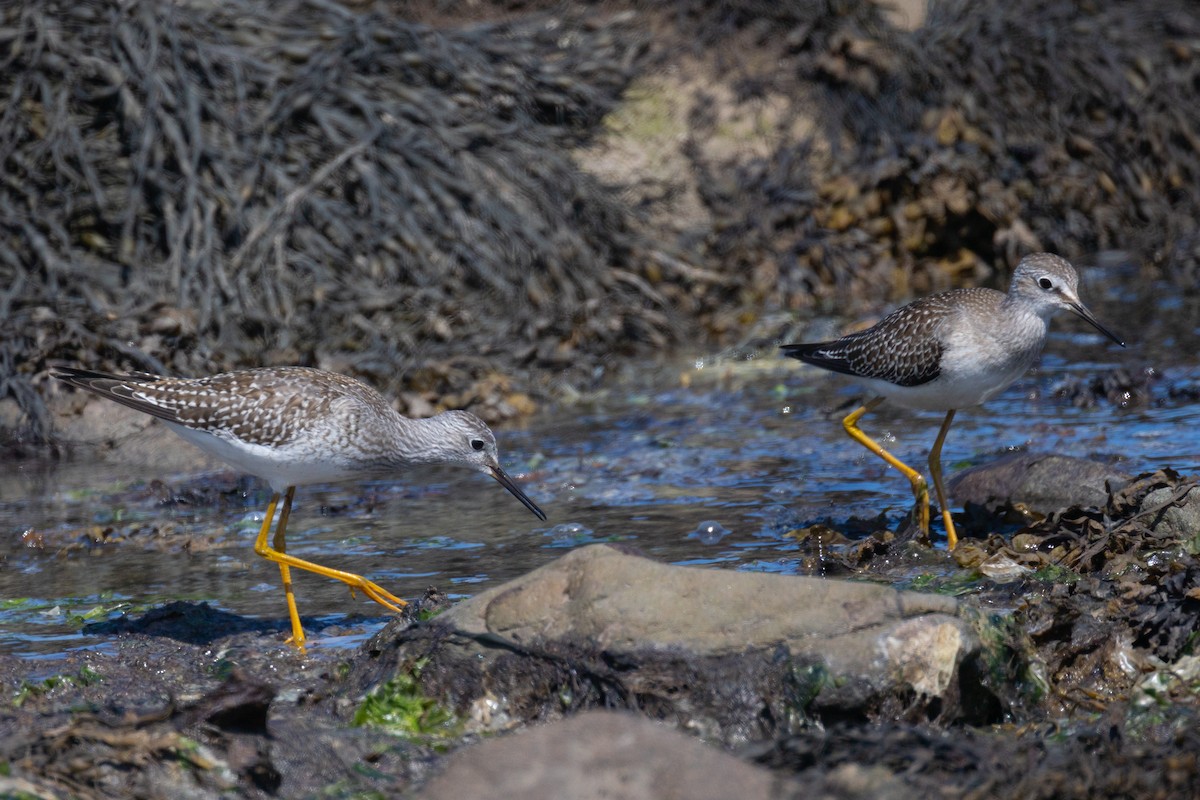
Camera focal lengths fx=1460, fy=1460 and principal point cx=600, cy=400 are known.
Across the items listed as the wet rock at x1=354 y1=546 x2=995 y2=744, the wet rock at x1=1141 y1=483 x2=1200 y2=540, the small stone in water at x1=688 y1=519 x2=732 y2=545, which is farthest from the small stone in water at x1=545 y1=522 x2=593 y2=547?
the wet rock at x1=1141 y1=483 x2=1200 y2=540

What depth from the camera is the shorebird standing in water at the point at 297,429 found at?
6590 millimetres

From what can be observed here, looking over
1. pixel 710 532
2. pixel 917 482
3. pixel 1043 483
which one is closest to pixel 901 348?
pixel 917 482

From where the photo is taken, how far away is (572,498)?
8297mm

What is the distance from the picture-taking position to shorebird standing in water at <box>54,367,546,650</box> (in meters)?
6.59

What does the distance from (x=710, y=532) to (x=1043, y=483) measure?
1.66m

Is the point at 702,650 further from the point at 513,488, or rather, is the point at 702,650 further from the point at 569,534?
the point at 569,534

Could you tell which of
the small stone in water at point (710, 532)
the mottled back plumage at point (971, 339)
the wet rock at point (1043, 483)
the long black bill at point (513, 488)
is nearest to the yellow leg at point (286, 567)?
the long black bill at point (513, 488)

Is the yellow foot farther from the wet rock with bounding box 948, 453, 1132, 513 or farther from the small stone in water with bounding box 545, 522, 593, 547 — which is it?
the wet rock with bounding box 948, 453, 1132, 513

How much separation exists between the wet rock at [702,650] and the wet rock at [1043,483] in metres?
2.30

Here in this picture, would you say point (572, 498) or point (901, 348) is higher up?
point (901, 348)

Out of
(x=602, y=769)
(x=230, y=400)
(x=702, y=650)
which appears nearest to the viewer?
(x=602, y=769)

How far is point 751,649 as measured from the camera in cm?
490

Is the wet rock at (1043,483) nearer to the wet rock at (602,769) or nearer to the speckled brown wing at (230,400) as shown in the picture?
the speckled brown wing at (230,400)

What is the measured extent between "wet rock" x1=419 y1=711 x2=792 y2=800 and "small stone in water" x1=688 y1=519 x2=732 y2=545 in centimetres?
327
